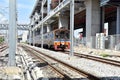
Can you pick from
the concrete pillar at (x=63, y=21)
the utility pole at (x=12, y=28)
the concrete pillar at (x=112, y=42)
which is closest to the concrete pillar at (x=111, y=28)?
the concrete pillar at (x=63, y=21)

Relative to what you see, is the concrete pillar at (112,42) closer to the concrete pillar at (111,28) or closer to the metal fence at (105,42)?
the metal fence at (105,42)

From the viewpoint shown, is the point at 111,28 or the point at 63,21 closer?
the point at 63,21

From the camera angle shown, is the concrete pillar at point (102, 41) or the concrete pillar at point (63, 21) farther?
the concrete pillar at point (63, 21)

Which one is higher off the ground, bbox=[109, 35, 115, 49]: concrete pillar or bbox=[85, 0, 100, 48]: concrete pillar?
bbox=[85, 0, 100, 48]: concrete pillar

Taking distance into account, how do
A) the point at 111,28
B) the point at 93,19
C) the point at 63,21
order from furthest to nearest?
1. the point at 111,28
2. the point at 63,21
3. the point at 93,19

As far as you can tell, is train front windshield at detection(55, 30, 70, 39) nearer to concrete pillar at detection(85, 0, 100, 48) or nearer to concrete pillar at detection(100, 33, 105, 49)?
concrete pillar at detection(100, 33, 105, 49)

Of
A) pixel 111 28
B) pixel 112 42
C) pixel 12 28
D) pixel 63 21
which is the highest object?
pixel 63 21

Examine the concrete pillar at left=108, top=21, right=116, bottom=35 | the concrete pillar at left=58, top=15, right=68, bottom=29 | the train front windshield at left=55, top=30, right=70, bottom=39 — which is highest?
the concrete pillar at left=58, top=15, right=68, bottom=29

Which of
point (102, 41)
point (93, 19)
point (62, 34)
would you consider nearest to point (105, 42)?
point (102, 41)

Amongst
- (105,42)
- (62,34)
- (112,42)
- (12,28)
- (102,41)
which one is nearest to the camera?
(12,28)

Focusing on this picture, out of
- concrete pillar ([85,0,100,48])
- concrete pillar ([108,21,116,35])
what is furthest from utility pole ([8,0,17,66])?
concrete pillar ([108,21,116,35])

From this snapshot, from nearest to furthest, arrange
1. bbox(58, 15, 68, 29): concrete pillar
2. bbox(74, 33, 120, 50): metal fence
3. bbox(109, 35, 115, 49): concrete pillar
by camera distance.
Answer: bbox(74, 33, 120, 50): metal fence < bbox(109, 35, 115, 49): concrete pillar < bbox(58, 15, 68, 29): concrete pillar

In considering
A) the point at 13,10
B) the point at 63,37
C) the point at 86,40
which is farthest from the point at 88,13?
the point at 13,10

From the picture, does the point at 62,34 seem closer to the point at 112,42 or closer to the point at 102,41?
the point at 102,41
